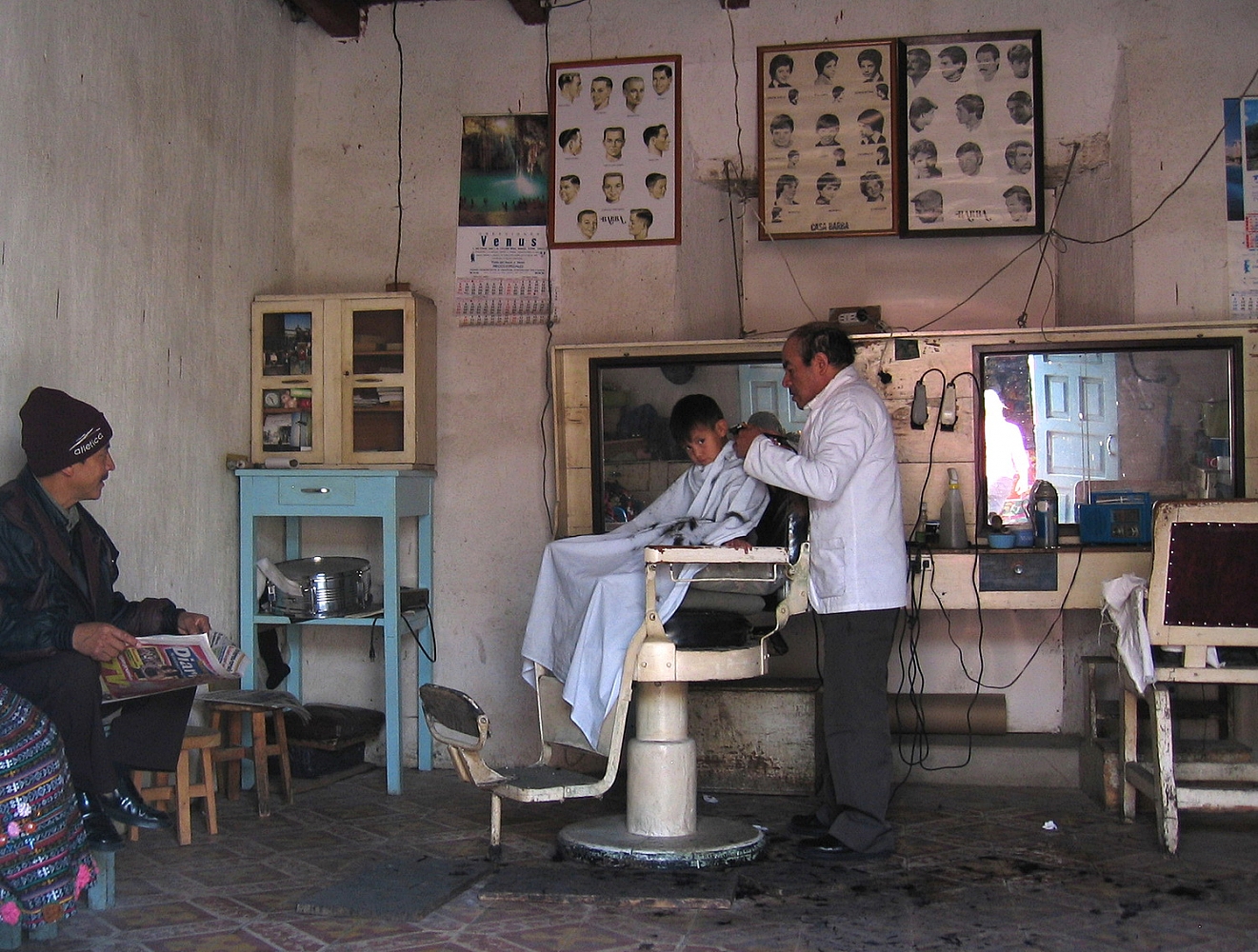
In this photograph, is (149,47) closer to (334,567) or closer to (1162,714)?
(334,567)

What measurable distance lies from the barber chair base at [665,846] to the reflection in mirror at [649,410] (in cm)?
146

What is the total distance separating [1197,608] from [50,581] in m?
3.21

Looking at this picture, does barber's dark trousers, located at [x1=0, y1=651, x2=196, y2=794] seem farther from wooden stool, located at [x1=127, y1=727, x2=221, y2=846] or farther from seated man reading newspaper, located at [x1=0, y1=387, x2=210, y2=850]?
wooden stool, located at [x1=127, y1=727, x2=221, y2=846]

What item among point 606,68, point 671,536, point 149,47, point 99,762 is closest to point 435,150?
point 606,68

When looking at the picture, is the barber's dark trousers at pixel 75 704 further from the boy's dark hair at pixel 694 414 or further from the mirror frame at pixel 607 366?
the mirror frame at pixel 607 366

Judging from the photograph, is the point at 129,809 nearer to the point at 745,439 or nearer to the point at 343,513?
the point at 343,513

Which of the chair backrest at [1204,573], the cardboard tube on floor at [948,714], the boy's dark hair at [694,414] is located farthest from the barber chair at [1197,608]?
the boy's dark hair at [694,414]

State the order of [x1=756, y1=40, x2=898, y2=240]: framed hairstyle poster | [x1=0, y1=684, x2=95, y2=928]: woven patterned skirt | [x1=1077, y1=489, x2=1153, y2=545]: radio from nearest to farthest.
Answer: [x1=0, y1=684, x2=95, y2=928]: woven patterned skirt
[x1=1077, y1=489, x2=1153, y2=545]: radio
[x1=756, y1=40, x2=898, y2=240]: framed hairstyle poster

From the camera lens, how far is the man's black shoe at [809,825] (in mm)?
3727

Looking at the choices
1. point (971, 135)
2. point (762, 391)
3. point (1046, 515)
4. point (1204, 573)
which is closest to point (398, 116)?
point (762, 391)

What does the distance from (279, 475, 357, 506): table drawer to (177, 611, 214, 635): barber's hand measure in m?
1.15

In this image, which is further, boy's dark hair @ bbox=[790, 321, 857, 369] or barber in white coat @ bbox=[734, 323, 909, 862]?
boy's dark hair @ bbox=[790, 321, 857, 369]

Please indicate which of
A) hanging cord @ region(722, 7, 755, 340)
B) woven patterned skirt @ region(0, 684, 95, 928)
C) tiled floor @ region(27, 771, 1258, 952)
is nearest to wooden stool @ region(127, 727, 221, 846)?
tiled floor @ region(27, 771, 1258, 952)

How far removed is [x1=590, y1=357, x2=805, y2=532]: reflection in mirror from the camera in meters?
4.69
